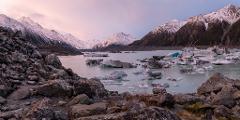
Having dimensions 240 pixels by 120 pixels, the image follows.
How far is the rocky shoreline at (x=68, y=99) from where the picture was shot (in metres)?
10.8

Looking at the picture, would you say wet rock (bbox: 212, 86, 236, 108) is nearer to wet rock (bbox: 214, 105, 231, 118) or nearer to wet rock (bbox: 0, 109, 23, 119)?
wet rock (bbox: 214, 105, 231, 118)

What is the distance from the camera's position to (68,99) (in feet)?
50.1

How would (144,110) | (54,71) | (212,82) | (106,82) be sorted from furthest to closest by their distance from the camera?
(106,82)
(212,82)
(54,71)
(144,110)

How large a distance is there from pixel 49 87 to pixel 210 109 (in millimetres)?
5380

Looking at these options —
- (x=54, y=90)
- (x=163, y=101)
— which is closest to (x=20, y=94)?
(x=54, y=90)

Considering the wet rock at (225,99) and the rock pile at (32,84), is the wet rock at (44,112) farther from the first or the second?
the wet rock at (225,99)

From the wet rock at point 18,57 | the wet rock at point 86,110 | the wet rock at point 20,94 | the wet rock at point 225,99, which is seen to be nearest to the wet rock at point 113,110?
the wet rock at point 86,110

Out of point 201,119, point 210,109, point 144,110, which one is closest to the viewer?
point 144,110

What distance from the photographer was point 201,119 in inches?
527

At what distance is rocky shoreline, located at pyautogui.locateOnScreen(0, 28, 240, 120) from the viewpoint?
10.8 meters

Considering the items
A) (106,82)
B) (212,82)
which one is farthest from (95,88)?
(106,82)

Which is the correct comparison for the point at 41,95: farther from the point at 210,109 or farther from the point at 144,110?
the point at 144,110

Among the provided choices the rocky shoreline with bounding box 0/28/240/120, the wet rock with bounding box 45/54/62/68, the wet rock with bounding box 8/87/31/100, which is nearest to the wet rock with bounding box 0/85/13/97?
the rocky shoreline with bounding box 0/28/240/120

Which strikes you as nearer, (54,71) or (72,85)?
(72,85)
